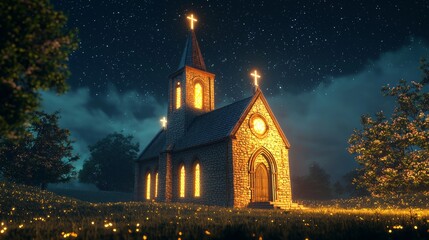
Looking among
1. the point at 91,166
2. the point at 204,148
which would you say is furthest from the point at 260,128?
the point at 91,166

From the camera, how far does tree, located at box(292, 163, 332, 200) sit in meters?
75.6

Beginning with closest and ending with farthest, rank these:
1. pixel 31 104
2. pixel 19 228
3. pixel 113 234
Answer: pixel 31 104, pixel 113 234, pixel 19 228

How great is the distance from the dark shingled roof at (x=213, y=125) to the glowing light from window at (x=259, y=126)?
5.20ft

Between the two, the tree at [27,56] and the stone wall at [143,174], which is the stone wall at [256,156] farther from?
the tree at [27,56]

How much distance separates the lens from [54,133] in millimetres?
38125

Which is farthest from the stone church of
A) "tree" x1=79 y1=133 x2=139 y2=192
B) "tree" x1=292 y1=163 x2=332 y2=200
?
"tree" x1=292 y1=163 x2=332 y2=200

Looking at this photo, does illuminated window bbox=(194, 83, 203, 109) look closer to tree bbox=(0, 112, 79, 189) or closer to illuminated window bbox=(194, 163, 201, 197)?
illuminated window bbox=(194, 163, 201, 197)

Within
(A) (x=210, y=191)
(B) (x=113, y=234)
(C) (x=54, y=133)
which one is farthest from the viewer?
(C) (x=54, y=133)

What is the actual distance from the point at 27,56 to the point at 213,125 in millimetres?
20070

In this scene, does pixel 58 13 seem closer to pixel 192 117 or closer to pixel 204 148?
pixel 204 148

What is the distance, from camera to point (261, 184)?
999 inches

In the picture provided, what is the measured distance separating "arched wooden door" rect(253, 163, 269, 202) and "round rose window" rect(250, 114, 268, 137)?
2611 mm

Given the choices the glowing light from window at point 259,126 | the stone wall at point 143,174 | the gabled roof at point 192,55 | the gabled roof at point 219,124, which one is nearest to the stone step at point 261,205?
the gabled roof at point 219,124

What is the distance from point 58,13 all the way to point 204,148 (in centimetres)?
1888
